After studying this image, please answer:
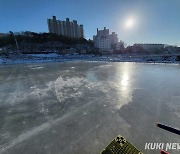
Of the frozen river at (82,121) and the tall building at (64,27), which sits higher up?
the tall building at (64,27)

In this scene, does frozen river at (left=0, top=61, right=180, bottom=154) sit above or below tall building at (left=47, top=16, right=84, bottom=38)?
below

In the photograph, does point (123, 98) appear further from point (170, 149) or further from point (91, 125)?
point (170, 149)

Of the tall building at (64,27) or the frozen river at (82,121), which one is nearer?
the frozen river at (82,121)

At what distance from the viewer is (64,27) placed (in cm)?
7419

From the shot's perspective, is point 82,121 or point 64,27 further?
point 64,27

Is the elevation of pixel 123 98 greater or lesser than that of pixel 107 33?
lesser

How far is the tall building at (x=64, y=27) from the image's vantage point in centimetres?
7050

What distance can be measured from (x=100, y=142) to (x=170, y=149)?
127 centimetres

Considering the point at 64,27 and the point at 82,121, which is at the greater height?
the point at 64,27

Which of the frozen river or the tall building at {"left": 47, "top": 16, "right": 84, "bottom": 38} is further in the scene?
the tall building at {"left": 47, "top": 16, "right": 84, "bottom": 38}

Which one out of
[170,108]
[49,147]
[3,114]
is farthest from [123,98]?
[3,114]

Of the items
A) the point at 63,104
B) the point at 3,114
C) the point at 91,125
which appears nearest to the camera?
the point at 91,125

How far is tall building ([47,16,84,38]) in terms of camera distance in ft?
231

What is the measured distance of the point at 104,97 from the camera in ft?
15.3
